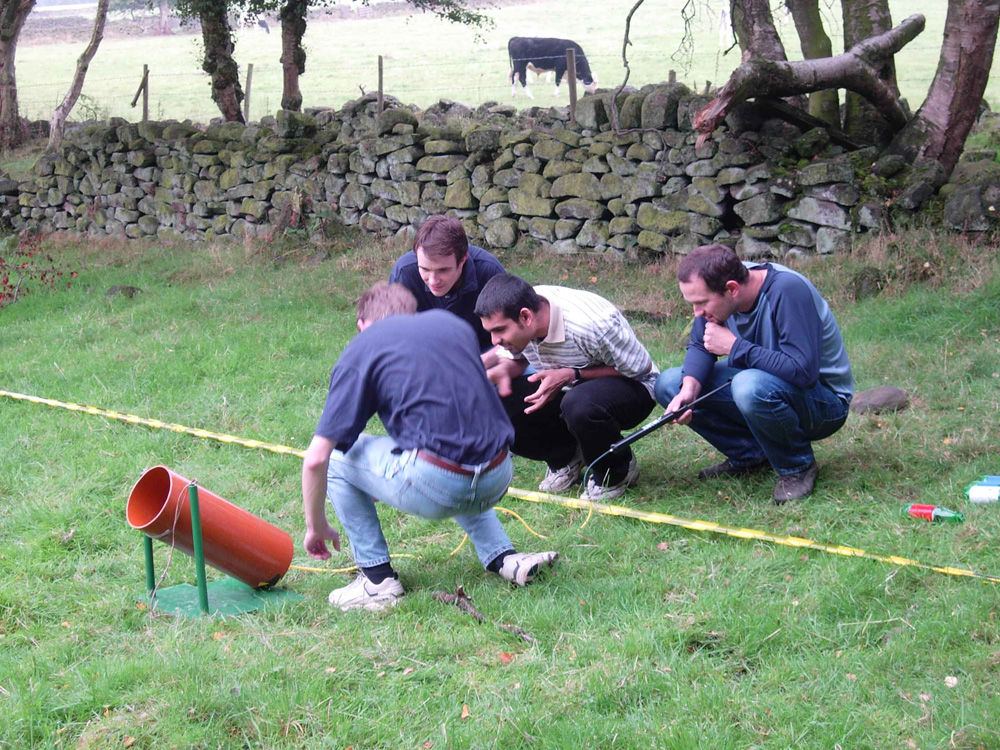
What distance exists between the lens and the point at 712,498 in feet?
15.4

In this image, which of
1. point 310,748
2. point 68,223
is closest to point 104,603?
point 310,748

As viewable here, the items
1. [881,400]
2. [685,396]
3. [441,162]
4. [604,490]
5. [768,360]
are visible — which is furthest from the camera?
[441,162]

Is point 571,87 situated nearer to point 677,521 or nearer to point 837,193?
point 837,193

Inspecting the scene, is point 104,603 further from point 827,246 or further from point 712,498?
point 827,246

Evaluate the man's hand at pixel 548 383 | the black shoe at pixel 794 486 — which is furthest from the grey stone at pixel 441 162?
the black shoe at pixel 794 486

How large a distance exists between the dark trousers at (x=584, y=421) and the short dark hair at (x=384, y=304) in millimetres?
1244

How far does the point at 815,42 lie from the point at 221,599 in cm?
779

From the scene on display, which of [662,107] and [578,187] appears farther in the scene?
[578,187]

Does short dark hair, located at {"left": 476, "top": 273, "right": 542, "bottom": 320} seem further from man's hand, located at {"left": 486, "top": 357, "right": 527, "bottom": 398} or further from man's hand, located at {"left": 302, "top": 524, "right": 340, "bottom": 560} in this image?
man's hand, located at {"left": 302, "top": 524, "right": 340, "bottom": 560}

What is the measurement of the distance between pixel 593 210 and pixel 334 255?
327 cm

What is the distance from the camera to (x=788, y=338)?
4184 mm

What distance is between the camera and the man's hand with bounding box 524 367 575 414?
4.64 m

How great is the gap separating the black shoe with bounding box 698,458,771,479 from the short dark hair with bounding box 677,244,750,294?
1095 mm

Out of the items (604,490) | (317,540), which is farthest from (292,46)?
(317,540)
